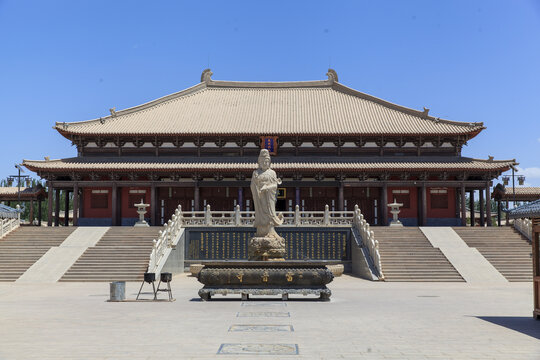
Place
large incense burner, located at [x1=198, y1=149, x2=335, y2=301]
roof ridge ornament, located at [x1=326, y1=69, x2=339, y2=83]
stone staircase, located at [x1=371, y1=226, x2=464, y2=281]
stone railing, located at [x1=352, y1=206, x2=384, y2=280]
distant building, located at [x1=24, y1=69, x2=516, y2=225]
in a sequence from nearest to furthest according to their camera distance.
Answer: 1. large incense burner, located at [x1=198, y1=149, x2=335, y2=301]
2. stone staircase, located at [x1=371, y1=226, x2=464, y2=281]
3. stone railing, located at [x1=352, y1=206, x2=384, y2=280]
4. distant building, located at [x1=24, y1=69, x2=516, y2=225]
5. roof ridge ornament, located at [x1=326, y1=69, x2=339, y2=83]

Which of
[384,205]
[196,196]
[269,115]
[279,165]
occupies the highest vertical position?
[269,115]

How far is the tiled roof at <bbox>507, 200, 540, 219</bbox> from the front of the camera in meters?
11.8

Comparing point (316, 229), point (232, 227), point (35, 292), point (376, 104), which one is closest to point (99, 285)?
point (35, 292)

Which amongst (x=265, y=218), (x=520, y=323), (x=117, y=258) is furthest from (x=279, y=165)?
(x=520, y=323)

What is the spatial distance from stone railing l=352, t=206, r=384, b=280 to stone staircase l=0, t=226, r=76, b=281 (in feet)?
46.5

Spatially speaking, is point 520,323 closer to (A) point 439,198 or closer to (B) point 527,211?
(B) point 527,211

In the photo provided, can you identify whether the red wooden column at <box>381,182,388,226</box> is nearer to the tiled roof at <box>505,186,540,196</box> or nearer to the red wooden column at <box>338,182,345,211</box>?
the red wooden column at <box>338,182,345,211</box>

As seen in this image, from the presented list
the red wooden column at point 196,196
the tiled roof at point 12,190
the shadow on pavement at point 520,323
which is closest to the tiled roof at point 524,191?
the red wooden column at point 196,196

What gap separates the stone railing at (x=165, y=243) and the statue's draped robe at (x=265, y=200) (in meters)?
7.96

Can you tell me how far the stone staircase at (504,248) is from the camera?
23109 mm

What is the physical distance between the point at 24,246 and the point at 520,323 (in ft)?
74.1

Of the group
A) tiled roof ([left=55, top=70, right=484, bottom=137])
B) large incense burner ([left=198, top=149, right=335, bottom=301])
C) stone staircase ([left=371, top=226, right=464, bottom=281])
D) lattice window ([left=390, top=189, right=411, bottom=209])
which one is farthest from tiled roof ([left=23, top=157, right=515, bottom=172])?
large incense burner ([left=198, top=149, right=335, bottom=301])

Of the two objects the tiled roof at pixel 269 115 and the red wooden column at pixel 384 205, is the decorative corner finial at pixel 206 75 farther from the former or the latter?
the red wooden column at pixel 384 205

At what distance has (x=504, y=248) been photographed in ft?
84.7
